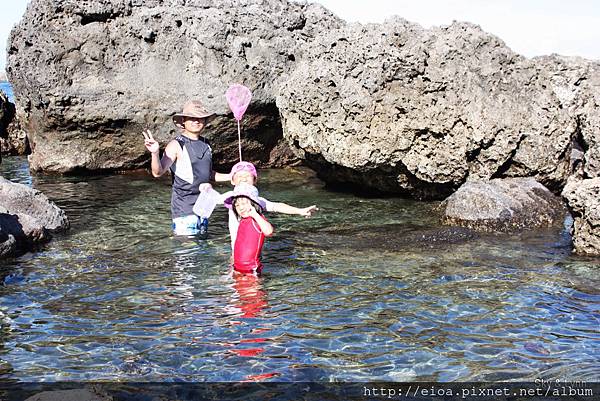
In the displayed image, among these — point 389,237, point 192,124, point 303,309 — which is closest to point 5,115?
point 192,124

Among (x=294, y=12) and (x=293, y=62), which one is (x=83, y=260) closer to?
(x=293, y=62)

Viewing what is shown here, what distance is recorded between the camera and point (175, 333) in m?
5.84

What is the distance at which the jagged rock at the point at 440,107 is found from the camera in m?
10.7

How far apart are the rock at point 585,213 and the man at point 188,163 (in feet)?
14.4

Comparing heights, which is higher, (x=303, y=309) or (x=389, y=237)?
(x=389, y=237)

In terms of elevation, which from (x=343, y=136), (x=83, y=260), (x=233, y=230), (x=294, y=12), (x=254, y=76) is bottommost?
(x=83, y=260)

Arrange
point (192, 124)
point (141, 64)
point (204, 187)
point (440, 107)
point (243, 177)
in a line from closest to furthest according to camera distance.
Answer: point (243, 177), point (204, 187), point (192, 124), point (440, 107), point (141, 64)

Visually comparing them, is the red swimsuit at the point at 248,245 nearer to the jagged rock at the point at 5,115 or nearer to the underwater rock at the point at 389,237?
the underwater rock at the point at 389,237

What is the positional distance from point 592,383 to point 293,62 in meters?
10.4

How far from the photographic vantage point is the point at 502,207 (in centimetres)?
959

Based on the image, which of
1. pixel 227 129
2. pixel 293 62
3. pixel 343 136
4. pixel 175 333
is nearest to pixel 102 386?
pixel 175 333

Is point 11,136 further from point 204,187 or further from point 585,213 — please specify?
point 585,213

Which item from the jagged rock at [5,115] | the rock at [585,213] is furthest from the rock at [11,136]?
the rock at [585,213]

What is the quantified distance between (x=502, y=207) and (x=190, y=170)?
4474 mm
